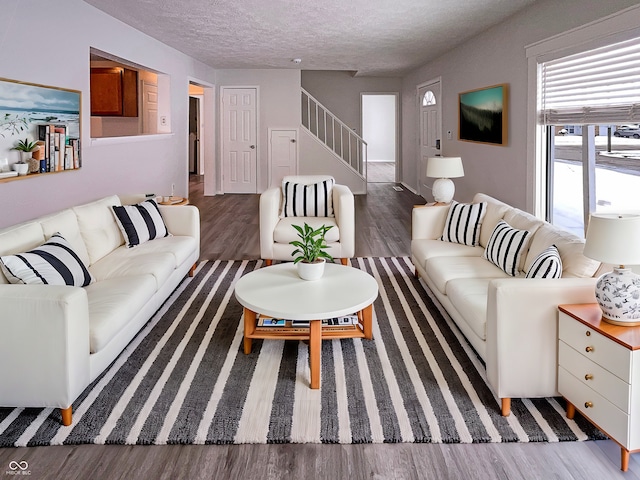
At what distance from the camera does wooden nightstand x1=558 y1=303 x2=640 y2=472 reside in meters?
2.04

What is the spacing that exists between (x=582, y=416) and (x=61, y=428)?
7.83ft

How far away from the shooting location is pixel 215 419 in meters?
2.50

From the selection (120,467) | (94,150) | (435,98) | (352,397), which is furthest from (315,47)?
(120,467)

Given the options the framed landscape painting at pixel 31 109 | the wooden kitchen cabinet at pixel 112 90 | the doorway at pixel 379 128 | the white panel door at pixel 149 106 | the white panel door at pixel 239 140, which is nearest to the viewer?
the framed landscape painting at pixel 31 109

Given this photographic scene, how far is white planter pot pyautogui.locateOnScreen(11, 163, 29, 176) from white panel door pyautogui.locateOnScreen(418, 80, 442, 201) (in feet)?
20.4

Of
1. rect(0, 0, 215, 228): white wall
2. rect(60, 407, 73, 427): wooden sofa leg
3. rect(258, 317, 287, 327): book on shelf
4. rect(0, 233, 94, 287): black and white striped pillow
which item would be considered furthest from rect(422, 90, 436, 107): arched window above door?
rect(60, 407, 73, 427): wooden sofa leg

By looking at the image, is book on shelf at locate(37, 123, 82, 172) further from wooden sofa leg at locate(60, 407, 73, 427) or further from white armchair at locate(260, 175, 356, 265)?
wooden sofa leg at locate(60, 407, 73, 427)

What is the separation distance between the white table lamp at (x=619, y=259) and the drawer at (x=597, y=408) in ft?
1.05

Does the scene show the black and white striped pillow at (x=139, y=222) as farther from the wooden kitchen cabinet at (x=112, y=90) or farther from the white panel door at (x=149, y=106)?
the white panel door at (x=149, y=106)

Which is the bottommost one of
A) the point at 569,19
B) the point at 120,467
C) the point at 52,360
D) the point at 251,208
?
the point at 120,467

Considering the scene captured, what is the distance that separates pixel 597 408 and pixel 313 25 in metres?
4.99

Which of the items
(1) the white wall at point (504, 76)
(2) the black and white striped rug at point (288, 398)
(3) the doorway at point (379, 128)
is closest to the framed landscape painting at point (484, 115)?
(1) the white wall at point (504, 76)

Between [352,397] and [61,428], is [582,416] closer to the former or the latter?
[352,397]

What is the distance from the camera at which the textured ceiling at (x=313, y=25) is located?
4.99 meters
